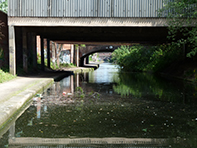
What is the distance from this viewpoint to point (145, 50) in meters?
32.7

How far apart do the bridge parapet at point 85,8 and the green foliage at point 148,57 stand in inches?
459

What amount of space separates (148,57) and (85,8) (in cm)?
1807

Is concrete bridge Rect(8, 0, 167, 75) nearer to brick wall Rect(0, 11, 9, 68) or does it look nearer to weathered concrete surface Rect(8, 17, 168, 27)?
weathered concrete surface Rect(8, 17, 168, 27)

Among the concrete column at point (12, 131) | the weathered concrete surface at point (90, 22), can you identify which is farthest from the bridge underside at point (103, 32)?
the concrete column at point (12, 131)

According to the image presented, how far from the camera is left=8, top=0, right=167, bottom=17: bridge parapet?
47.5 ft

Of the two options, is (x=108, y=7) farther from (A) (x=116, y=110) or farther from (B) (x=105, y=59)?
(B) (x=105, y=59)

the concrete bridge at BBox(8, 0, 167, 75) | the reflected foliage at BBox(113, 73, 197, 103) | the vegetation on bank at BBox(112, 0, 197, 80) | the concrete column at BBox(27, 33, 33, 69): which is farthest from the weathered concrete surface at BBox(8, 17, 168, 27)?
the concrete column at BBox(27, 33, 33, 69)

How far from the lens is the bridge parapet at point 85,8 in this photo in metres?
14.5

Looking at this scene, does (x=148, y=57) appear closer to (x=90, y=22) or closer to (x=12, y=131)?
(x=90, y=22)

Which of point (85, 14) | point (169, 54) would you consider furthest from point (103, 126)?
point (169, 54)

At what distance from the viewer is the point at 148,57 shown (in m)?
31.3

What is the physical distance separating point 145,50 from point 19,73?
63.6ft

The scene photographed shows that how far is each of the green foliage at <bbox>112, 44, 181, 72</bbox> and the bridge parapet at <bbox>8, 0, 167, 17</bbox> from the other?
38.2ft

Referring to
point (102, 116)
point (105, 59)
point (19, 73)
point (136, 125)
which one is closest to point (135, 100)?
point (102, 116)
